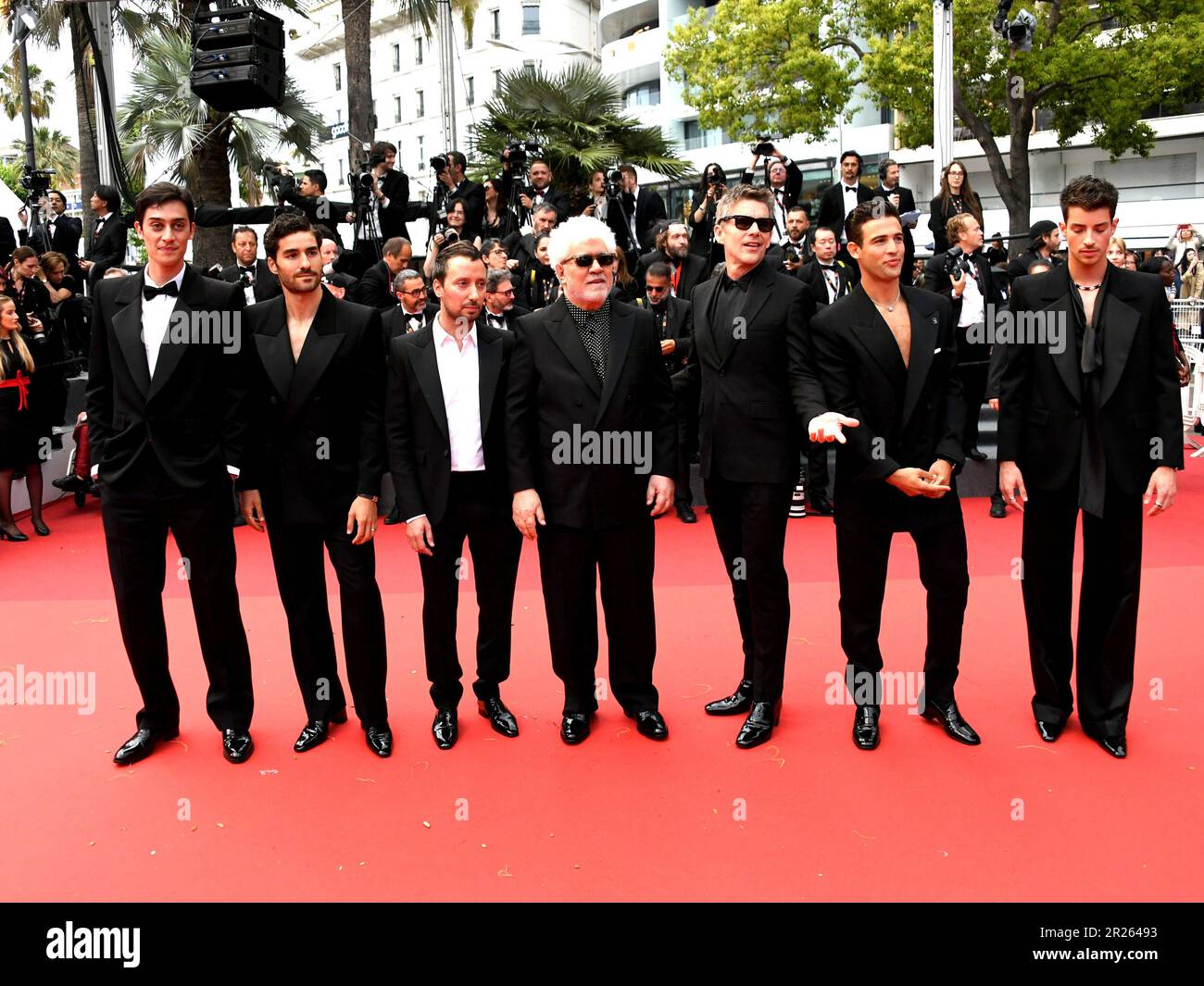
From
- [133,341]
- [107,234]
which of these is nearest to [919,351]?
[133,341]

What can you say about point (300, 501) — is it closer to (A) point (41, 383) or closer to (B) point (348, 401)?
(B) point (348, 401)

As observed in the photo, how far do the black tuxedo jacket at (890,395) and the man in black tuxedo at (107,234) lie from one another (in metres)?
9.34

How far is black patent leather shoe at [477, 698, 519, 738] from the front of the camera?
4.36 metres

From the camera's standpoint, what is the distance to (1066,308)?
3.98 m

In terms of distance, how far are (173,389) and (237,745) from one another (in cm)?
139

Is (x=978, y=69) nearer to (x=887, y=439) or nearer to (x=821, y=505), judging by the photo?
(x=821, y=505)

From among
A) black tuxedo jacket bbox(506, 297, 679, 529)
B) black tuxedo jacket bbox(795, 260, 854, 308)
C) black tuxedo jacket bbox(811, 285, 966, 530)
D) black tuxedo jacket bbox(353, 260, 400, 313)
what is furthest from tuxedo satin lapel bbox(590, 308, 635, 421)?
black tuxedo jacket bbox(353, 260, 400, 313)

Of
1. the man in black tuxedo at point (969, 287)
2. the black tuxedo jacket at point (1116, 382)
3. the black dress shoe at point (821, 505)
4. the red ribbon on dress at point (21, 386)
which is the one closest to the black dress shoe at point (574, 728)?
the black tuxedo jacket at point (1116, 382)

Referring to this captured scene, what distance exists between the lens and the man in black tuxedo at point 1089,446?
3908mm

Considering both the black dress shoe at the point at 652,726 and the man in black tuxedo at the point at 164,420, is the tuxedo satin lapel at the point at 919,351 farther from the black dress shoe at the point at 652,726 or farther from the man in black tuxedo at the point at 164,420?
the man in black tuxedo at the point at 164,420

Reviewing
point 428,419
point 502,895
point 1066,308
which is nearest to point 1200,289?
point 1066,308

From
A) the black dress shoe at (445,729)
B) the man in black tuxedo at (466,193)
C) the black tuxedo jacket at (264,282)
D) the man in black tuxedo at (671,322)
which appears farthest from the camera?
the man in black tuxedo at (466,193)

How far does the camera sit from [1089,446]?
13.0 feet

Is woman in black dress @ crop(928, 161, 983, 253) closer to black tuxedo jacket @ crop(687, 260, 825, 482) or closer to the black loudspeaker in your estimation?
the black loudspeaker
